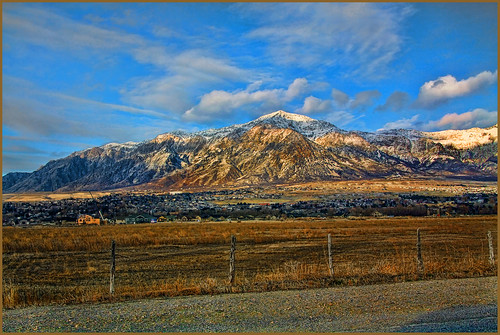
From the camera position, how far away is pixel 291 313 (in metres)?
11.6

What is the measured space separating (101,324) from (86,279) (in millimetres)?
11151

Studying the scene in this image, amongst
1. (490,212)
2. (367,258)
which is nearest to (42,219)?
(367,258)

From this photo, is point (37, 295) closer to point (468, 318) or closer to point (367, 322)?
point (367, 322)

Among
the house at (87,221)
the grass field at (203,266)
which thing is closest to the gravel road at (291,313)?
the grass field at (203,266)

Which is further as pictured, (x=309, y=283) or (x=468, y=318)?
(x=309, y=283)

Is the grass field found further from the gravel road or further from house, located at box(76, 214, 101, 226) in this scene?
house, located at box(76, 214, 101, 226)

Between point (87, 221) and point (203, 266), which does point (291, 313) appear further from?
point (87, 221)

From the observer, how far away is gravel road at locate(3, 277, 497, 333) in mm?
10320

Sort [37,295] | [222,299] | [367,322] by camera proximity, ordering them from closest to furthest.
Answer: [367,322] → [222,299] → [37,295]

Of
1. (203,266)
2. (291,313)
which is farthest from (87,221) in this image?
(291,313)

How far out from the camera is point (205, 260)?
27531 millimetres

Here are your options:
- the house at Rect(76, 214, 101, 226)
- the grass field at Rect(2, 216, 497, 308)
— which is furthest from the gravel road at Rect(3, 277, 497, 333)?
the house at Rect(76, 214, 101, 226)

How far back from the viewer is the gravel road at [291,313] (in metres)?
10.3

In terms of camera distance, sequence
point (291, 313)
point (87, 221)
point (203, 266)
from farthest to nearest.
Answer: point (87, 221) < point (203, 266) < point (291, 313)
